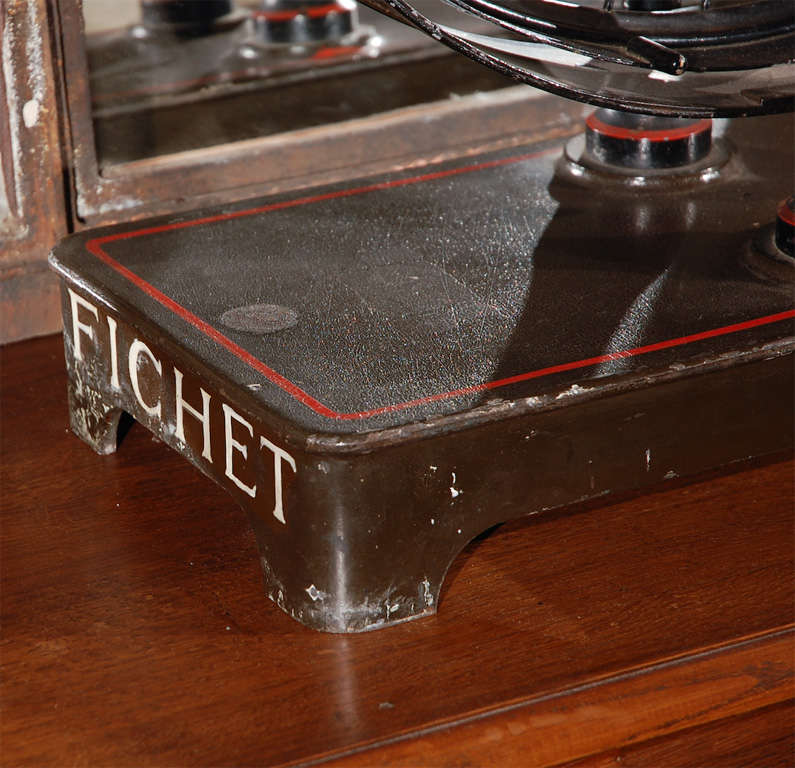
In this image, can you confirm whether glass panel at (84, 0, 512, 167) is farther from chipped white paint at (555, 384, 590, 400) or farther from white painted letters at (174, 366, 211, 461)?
chipped white paint at (555, 384, 590, 400)

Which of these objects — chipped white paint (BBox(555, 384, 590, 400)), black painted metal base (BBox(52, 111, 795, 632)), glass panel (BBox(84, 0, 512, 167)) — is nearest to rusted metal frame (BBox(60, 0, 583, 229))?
glass panel (BBox(84, 0, 512, 167))

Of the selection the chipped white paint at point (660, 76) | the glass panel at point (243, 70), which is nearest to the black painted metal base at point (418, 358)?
the chipped white paint at point (660, 76)

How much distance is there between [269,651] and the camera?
785 millimetres

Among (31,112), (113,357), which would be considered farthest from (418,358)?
(31,112)

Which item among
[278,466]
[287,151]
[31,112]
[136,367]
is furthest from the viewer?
[287,151]

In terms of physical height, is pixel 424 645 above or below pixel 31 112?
below

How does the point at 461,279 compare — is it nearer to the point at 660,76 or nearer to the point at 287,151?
the point at 660,76

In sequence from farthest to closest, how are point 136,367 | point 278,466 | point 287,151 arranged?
point 287,151
point 136,367
point 278,466

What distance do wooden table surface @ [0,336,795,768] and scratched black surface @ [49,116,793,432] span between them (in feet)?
0.42

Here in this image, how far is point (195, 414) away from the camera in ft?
2.71

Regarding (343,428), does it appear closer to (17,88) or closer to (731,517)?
Answer: (731,517)

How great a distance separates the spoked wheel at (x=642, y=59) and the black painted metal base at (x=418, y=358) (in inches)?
4.1

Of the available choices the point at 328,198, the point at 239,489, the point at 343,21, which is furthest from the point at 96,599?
the point at 343,21

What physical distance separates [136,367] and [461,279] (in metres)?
0.20
